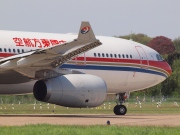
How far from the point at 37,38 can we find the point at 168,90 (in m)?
48.6

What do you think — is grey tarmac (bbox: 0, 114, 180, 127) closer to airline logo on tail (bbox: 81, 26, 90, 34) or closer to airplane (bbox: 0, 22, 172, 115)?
airplane (bbox: 0, 22, 172, 115)

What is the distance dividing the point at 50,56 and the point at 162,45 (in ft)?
366

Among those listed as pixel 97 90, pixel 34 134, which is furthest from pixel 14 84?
pixel 34 134

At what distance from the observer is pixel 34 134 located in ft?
68.0

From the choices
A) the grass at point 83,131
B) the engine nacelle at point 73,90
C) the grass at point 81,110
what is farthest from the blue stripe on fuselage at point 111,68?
the grass at point 83,131

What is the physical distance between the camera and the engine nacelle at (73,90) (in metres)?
32.5

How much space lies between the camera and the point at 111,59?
37719 millimetres

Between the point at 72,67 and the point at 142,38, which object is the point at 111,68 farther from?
the point at 142,38

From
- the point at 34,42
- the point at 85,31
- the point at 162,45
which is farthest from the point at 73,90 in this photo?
the point at 162,45

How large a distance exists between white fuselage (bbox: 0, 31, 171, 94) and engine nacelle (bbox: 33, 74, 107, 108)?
2218 mm

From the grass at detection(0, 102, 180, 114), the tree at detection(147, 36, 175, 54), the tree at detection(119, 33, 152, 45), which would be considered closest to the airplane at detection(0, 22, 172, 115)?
the grass at detection(0, 102, 180, 114)

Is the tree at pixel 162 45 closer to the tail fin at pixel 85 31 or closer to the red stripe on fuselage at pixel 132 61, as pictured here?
the red stripe on fuselage at pixel 132 61

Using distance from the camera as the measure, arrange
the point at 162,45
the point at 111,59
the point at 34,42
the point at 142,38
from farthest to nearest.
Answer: the point at 142,38
the point at 162,45
the point at 111,59
the point at 34,42

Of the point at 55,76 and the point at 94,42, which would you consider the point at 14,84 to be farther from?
the point at 94,42
